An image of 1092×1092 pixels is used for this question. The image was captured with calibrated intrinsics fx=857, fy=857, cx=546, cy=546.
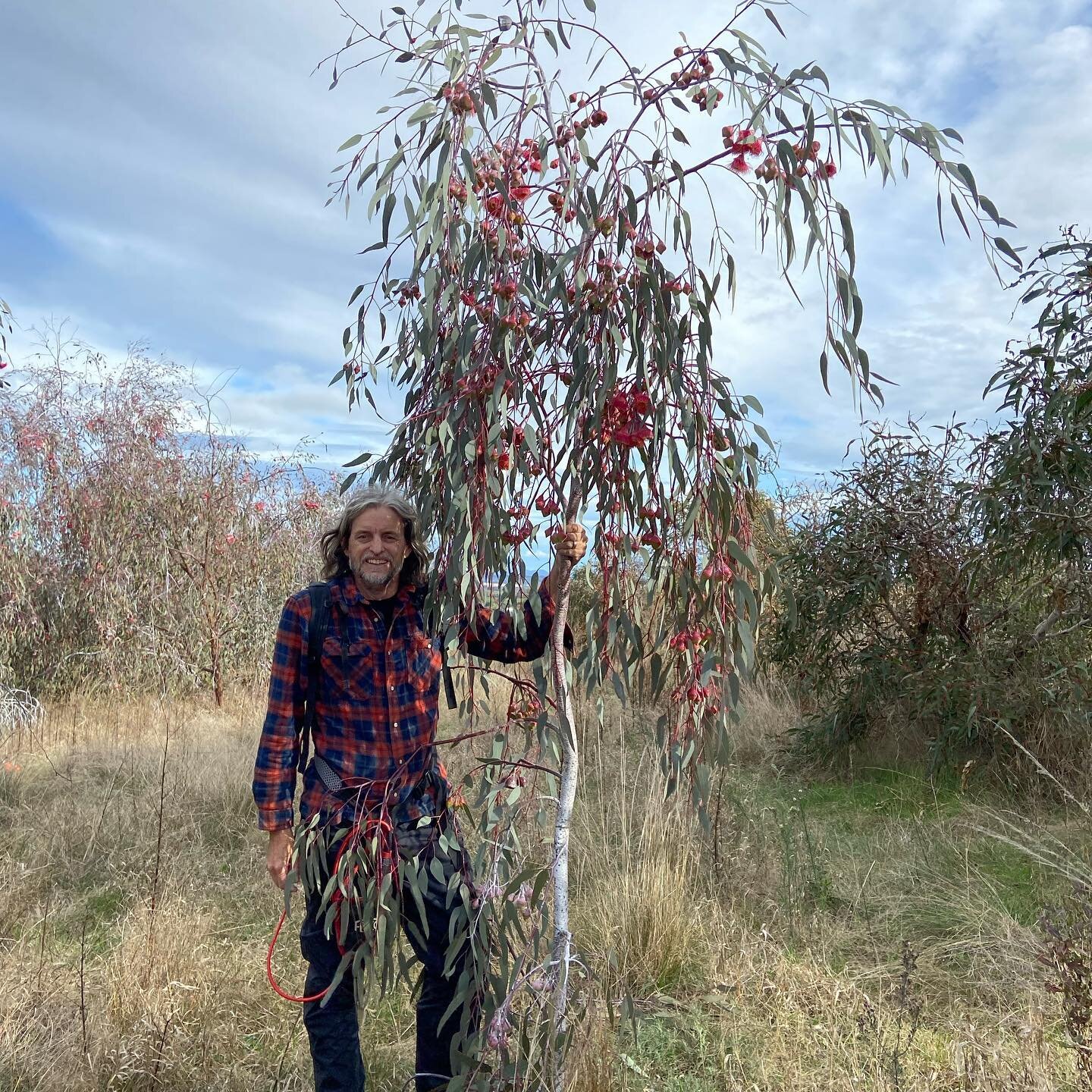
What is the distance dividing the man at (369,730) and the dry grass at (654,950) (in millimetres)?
387

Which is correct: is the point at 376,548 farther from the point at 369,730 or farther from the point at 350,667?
the point at 369,730

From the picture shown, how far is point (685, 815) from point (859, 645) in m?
2.33

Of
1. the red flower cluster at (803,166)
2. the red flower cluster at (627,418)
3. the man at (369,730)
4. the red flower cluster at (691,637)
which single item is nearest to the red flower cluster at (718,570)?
the red flower cluster at (691,637)

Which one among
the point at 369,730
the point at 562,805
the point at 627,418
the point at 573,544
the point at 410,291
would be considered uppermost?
the point at 410,291

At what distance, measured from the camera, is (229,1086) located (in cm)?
222

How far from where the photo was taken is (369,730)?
1.94 meters

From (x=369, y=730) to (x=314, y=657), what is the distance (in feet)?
0.71

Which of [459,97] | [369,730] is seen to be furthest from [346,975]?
[459,97]

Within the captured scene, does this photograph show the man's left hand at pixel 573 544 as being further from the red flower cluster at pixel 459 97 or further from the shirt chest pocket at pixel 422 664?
the red flower cluster at pixel 459 97

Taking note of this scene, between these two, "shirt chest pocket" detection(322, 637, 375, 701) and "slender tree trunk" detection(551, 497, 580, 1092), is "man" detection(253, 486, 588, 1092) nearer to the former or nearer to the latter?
"shirt chest pocket" detection(322, 637, 375, 701)

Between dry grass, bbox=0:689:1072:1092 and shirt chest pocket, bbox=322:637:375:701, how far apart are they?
2.59ft

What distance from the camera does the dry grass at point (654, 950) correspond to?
217 cm

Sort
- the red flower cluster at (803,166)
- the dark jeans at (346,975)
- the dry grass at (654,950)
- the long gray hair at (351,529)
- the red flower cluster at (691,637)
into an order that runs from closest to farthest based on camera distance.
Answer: the red flower cluster at (803,166) → the red flower cluster at (691,637) → the dark jeans at (346,975) → the long gray hair at (351,529) → the dry grass at (654,950)

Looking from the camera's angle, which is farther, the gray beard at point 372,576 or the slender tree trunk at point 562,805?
the gray beard at point 372,576
